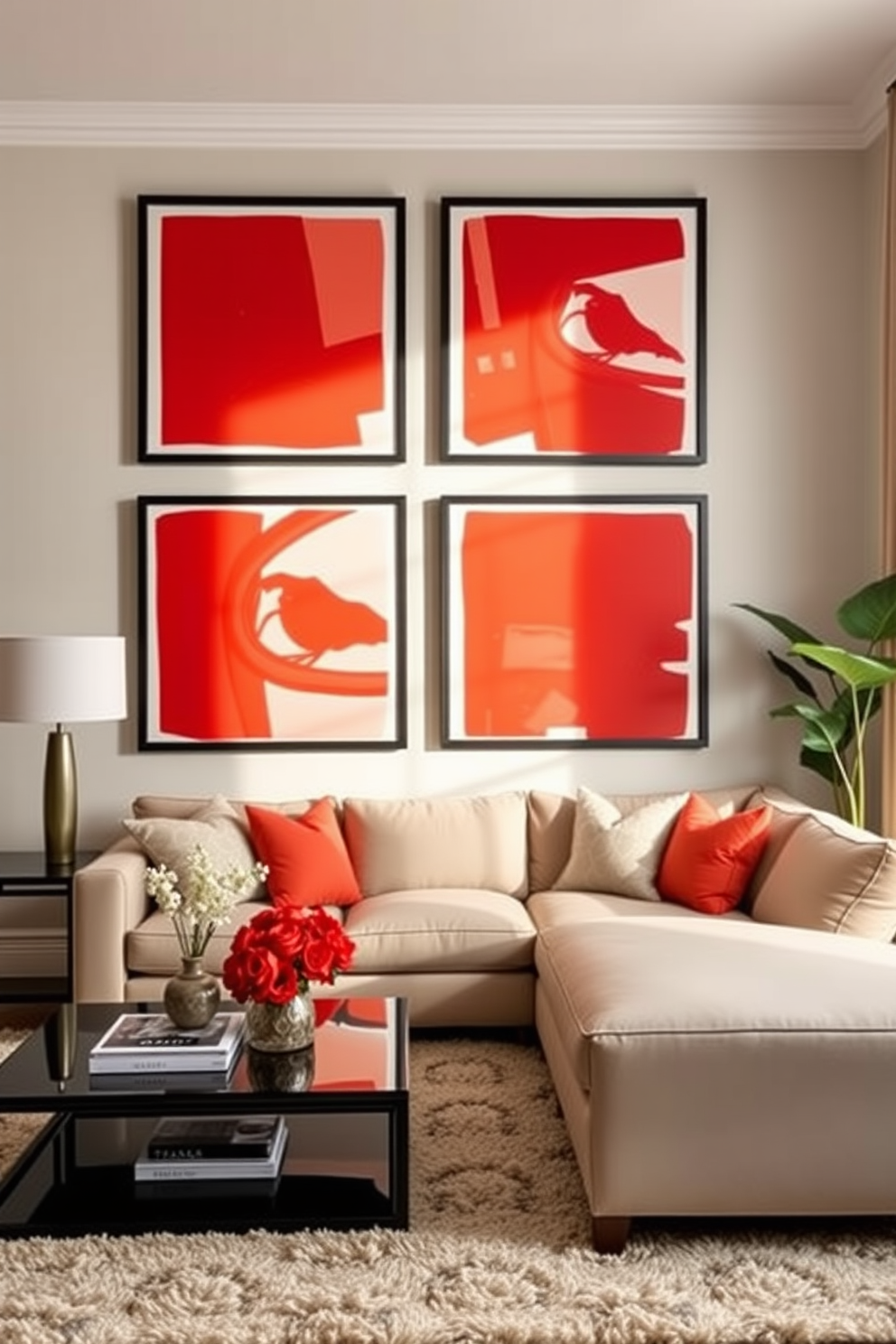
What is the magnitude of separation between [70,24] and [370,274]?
124 cm

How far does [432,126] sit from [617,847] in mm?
2590

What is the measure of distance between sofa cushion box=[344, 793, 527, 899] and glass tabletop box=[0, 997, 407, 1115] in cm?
125

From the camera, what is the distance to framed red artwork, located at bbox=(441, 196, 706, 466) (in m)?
4.72

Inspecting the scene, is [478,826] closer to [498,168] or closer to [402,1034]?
[402,1034]

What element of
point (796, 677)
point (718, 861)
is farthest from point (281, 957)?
point (796, 677)

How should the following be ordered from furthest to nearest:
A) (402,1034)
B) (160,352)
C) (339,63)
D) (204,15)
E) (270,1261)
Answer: (160,352)
(339,63)
(204,15)
(402,1034)
(270,1261)

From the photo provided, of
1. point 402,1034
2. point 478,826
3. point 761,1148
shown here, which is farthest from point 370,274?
point 761,1148

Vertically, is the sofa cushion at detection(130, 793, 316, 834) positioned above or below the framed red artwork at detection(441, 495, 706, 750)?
below

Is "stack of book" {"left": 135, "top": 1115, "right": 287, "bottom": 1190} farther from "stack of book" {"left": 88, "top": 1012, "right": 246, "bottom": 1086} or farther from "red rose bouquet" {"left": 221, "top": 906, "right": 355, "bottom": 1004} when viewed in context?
"red rose bouquet" {"left": 221, "top": 906, "right": 355, "bottom": 1004}

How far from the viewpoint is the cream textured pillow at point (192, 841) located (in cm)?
408

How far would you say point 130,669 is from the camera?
4.68 metres

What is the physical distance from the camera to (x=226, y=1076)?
2.67m

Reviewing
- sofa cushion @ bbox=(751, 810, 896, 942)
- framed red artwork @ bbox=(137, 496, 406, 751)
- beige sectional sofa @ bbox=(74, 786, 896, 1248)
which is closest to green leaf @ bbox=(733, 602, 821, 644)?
beige sectional sofa @ bbox=(74, 786, 896, 1248)

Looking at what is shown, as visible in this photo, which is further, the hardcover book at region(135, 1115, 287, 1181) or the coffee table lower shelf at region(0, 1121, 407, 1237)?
the hardcover book at region(135, 1115, 287, 1181)
